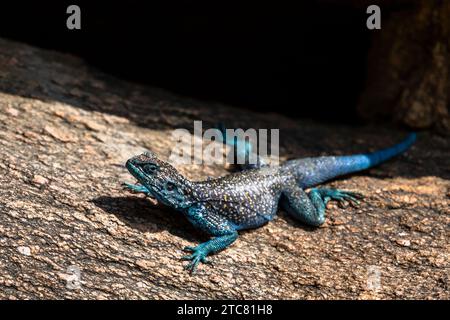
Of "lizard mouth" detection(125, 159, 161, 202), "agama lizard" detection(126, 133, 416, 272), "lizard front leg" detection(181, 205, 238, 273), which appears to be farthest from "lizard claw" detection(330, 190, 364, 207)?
"lizard mouth" detection(125, 159, 161, 202)

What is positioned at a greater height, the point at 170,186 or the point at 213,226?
the point at 170,186

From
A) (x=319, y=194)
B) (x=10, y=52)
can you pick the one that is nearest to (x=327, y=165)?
(x=319, y=194)

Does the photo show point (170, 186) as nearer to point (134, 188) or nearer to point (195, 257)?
point (134, 188)

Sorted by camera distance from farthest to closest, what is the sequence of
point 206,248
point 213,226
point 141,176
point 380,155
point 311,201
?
point 380,155 → point 311,201 → point 213,226 → point 141,176 → point 206,248

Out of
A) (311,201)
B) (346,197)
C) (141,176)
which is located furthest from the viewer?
(346,197)

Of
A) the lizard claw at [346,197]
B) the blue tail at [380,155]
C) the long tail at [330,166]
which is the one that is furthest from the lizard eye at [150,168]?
the blue tail at [380,155]

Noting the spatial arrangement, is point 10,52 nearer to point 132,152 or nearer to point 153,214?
point 132,152

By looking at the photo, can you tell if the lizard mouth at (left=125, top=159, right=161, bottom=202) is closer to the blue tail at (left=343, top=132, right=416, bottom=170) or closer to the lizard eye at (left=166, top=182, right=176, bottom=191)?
the lizard eye at (left=166, top=182, right=176, bottom=191)

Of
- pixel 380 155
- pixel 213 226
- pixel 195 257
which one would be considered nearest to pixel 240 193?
pixel 213 226
